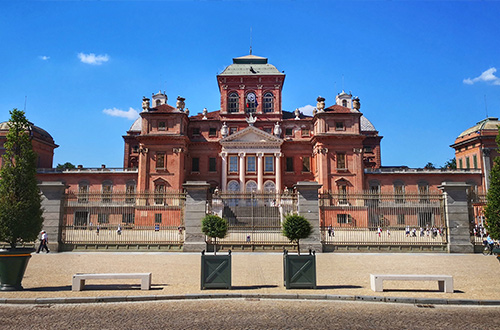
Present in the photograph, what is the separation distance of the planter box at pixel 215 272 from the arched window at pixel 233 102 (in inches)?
1665

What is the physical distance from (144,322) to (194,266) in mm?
7355

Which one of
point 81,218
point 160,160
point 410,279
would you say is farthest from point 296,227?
point 160,160

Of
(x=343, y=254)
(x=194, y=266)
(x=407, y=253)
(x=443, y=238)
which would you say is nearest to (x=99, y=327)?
(x=194, y=266)

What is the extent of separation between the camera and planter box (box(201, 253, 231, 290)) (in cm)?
1051

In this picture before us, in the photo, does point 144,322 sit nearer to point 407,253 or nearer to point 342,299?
point 342,299

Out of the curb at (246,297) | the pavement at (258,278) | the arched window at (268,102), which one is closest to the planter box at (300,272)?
the pavement at (258,278)

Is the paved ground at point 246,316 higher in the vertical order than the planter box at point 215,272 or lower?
lower

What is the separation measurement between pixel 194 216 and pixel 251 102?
3489cm

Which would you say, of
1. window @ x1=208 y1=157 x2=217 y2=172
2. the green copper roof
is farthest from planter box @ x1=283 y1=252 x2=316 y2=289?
the green copper roof

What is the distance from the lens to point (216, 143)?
49938 millimetres

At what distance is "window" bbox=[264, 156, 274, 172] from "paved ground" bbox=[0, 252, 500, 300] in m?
29.3

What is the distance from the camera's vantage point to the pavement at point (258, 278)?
9766 millimetres

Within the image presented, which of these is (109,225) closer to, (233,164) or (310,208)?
(310,208)

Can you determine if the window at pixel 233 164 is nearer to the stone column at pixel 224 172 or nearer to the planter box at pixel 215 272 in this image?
the stone column at pixel 224 172
